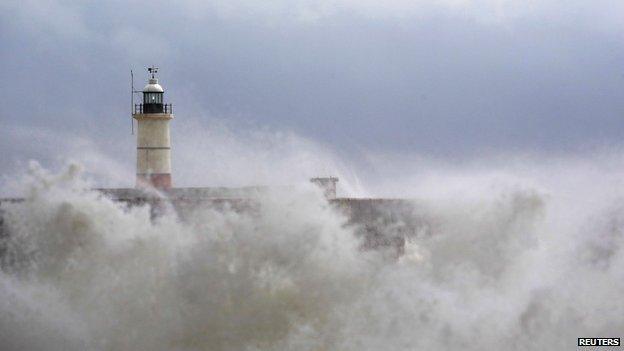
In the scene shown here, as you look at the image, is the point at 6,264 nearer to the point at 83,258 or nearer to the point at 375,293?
the point at 83,258

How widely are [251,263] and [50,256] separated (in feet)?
14.1

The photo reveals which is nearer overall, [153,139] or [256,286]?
[256,286]

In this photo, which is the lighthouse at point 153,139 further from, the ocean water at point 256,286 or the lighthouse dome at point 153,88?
the ocean water at point 256,286

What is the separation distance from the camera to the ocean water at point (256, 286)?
109 feet

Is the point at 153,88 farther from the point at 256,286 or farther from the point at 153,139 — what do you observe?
the point at 256,286

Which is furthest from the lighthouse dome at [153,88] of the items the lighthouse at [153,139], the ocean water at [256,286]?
the ocean water at [256,286]

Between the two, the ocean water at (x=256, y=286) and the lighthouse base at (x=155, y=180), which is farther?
the lighthouse base at (x=155, y=180)

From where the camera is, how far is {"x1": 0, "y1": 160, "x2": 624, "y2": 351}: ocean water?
33.3m

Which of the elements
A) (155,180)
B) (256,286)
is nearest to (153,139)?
(155,180)

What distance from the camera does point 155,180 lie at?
147 ft

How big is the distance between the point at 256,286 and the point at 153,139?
12925 millimetres

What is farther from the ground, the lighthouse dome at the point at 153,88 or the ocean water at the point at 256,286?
the lighthouse dome at the point at 153,88

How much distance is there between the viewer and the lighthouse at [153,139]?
45156 millimetres

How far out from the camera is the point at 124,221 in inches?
1361
